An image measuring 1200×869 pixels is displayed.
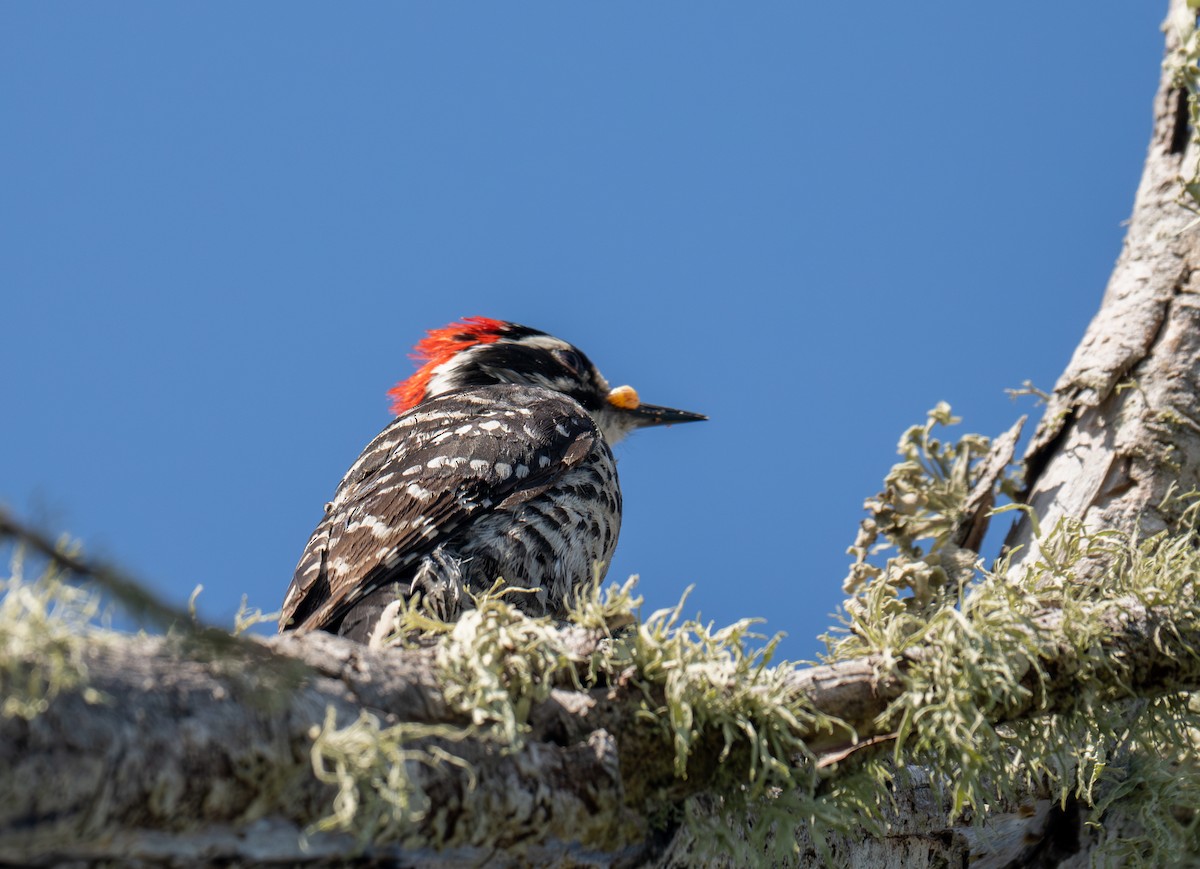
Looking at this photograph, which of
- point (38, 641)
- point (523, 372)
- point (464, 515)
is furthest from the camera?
point (523, 372)

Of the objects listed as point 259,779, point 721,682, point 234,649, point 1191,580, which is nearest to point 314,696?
point 259,779

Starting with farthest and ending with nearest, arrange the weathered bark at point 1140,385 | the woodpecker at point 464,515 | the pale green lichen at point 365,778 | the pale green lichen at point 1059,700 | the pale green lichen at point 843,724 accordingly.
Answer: the weathered bark at point 1140,385 → the woodpecker at point 464,515 → the pale green lichen at point 1059,700 → the pale green lichen at point 843,724 → the pale green lichen at point 365,778

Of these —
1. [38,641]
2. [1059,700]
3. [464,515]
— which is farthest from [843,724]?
[464,515]

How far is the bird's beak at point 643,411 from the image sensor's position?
656 cm

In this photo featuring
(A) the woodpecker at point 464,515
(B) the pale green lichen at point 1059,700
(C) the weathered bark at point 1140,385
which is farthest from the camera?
(C) the weathered bark at point 1140,385

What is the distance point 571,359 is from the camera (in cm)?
642

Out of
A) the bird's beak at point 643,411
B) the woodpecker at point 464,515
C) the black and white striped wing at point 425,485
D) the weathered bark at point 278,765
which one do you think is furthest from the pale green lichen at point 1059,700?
the bird's beak at point 643,411

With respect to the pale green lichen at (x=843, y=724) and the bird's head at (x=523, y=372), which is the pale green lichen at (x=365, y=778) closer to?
the pale green lichen at (x=843, y=724)

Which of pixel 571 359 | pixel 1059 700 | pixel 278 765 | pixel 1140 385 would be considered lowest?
pixel 278 765

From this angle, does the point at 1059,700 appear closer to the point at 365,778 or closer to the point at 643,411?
the point at 365,778

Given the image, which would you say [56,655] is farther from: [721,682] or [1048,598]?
[1048,598]

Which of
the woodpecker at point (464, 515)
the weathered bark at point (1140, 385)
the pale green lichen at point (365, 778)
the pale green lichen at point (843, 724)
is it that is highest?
the weathered bark at point (1140, 385)

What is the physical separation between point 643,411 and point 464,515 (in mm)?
2419

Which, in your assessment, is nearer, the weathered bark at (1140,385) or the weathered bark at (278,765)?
the weathered bark at (278,765)
